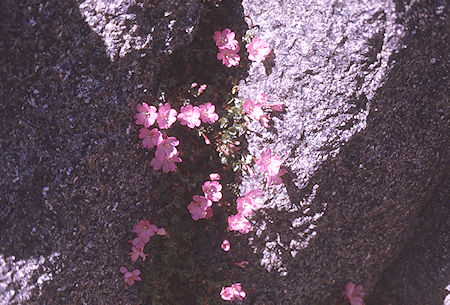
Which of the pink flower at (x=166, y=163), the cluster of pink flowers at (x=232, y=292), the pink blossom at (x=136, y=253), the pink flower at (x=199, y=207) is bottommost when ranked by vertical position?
the cluster of pink flowers at (x=232, y=292)

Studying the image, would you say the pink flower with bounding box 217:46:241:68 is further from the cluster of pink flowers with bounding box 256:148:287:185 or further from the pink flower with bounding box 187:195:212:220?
the pink flower with bounding box 187:195:212:220

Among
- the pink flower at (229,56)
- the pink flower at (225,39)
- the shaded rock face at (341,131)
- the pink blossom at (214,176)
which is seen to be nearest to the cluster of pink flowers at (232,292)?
the shaded rock face at (341,131)

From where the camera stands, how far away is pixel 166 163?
2666 millimetres

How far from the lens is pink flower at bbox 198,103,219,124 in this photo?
2.68 meters

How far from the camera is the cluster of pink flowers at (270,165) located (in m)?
2.65

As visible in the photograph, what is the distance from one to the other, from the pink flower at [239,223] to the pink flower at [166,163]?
495 millimetres

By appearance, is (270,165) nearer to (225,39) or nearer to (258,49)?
(258,49)

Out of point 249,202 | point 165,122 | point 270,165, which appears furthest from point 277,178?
point 165,122

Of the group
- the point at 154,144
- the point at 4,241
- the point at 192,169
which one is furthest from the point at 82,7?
the point at 4,241

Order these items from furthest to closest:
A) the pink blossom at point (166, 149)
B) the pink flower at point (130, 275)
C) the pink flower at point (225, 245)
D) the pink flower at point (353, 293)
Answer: the pink flower at point (353, 293)
the pink flower at point (225, 245)
the pink flower at point (130, 275)
the pink blossom at point (166, 149)

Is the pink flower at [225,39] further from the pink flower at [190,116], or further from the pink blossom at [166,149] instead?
the pink blossom at [166,149]

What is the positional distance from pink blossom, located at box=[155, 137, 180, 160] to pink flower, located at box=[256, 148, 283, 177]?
0.51m

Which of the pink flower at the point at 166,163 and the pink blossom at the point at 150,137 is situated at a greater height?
the pink blossom at the point at 150,137

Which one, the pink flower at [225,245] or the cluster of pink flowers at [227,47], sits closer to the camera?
A: the cluster of pink flowers at [227,47]
